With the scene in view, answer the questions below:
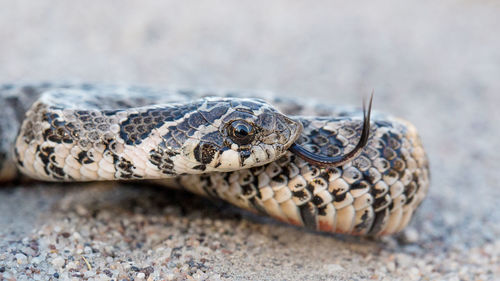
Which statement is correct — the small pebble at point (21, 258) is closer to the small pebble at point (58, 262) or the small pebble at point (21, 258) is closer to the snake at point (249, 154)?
the small pebble at point (58, 262)

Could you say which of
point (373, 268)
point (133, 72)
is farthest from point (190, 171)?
point (133, 72)

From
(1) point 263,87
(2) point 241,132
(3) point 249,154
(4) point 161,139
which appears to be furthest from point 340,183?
(1) point 263,87

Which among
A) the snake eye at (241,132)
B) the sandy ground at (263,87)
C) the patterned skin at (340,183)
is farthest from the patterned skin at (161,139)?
the sandy ground at (263,87)

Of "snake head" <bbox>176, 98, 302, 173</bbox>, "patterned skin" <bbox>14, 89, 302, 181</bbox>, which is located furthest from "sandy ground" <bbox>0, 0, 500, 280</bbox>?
"snake head" <bbox>176, 98, 302, 173</bbox>

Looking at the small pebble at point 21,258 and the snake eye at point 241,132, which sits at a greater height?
the snake eye at point 241,132

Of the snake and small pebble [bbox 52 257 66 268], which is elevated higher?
the snake

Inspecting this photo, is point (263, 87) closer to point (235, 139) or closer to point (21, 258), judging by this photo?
point (235, 139)

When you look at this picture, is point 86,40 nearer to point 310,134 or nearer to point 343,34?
point 343,34

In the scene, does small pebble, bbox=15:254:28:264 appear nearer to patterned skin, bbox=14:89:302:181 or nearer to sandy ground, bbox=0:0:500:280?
sandy ground, bbox=0:0:500:280
